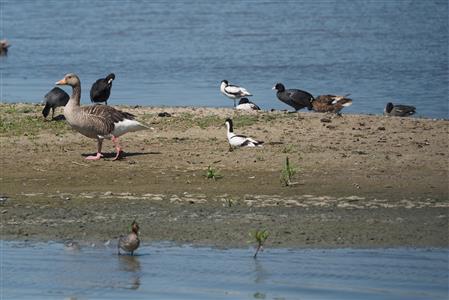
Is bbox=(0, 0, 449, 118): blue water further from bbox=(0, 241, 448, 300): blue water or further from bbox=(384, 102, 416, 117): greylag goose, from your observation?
bbox=(0, 241, 448, 300): blue water

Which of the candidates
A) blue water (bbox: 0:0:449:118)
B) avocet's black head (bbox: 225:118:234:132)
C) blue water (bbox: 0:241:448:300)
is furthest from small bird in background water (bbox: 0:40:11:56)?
blue water (bbox: 0:241:448:300)

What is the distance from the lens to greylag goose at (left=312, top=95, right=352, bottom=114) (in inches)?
807

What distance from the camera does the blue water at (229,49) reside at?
2533 cm

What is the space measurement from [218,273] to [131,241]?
0.94 meters

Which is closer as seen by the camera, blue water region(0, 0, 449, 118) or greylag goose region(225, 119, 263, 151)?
greylag goose region(225, 119, 263, 151)

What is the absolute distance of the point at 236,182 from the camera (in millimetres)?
14039

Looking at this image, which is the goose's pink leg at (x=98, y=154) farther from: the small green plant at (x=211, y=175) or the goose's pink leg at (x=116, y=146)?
the small green plant at (x=211, y=175)

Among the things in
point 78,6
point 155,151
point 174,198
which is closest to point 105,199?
point 174,198

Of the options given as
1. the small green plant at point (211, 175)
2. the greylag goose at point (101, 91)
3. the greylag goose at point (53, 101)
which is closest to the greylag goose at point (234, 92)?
the greylag goose at point (101, 91)

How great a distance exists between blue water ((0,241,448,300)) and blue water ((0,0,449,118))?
434 inches

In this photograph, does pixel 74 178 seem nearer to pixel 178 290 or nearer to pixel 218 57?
pixel 178 290

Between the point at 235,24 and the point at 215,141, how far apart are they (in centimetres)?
2636

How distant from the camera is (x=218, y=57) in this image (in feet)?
105

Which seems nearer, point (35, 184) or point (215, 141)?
point (35, 184)
